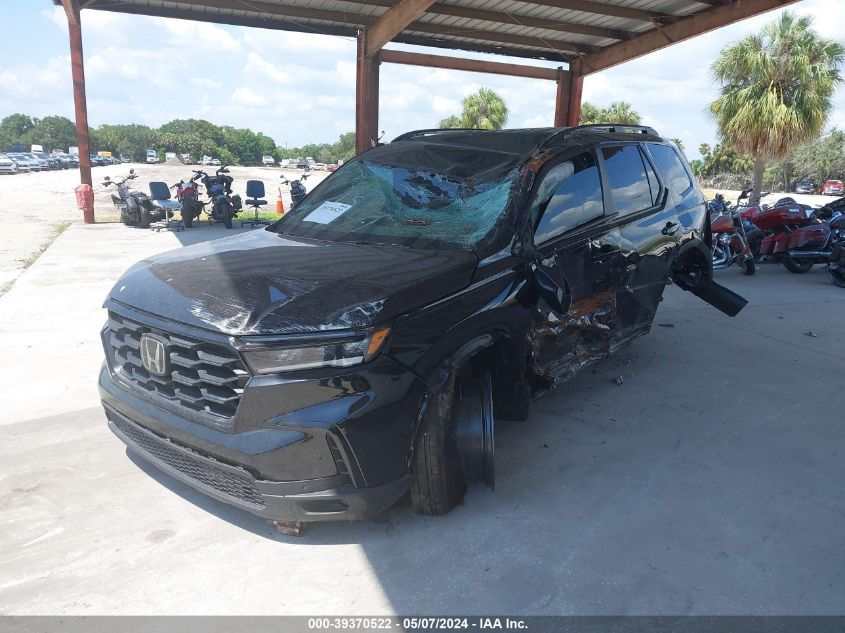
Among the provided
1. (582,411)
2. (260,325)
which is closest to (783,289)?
(582,411)

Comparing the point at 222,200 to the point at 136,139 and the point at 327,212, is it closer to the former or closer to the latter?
the point at 327,212

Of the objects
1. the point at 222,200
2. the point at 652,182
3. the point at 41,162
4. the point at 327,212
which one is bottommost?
the point at 222,200

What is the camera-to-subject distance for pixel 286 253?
3322 millimetres

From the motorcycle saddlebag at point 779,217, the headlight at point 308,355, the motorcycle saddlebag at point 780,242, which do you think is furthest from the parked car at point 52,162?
the headlight at point 308,355

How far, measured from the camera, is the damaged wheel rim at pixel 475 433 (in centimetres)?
300

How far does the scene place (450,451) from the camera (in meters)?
2.97

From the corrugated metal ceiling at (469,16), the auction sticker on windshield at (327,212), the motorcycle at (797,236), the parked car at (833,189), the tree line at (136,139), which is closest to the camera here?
Answer: the auction sticker on windshield at (327,212)

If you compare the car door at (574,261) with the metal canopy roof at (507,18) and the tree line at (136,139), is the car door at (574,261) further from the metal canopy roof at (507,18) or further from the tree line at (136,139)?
the tree line at (136,139)

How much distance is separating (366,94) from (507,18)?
329 centimetres

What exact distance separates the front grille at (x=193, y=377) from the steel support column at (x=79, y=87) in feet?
43.1

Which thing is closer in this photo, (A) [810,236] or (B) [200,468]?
(B) [200,468]

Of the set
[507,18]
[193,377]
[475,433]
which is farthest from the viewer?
[507,18]

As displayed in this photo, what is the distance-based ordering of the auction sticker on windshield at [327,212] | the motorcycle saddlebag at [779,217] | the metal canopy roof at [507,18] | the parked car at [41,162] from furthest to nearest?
the parked car at [41,162]
the metal canopy roof at [507,18]
the motorcycle saddlebag at [779,217]
the auction sticker on windshield at [327,212]

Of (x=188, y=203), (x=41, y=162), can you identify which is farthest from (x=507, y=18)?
(x=41, y=162)
